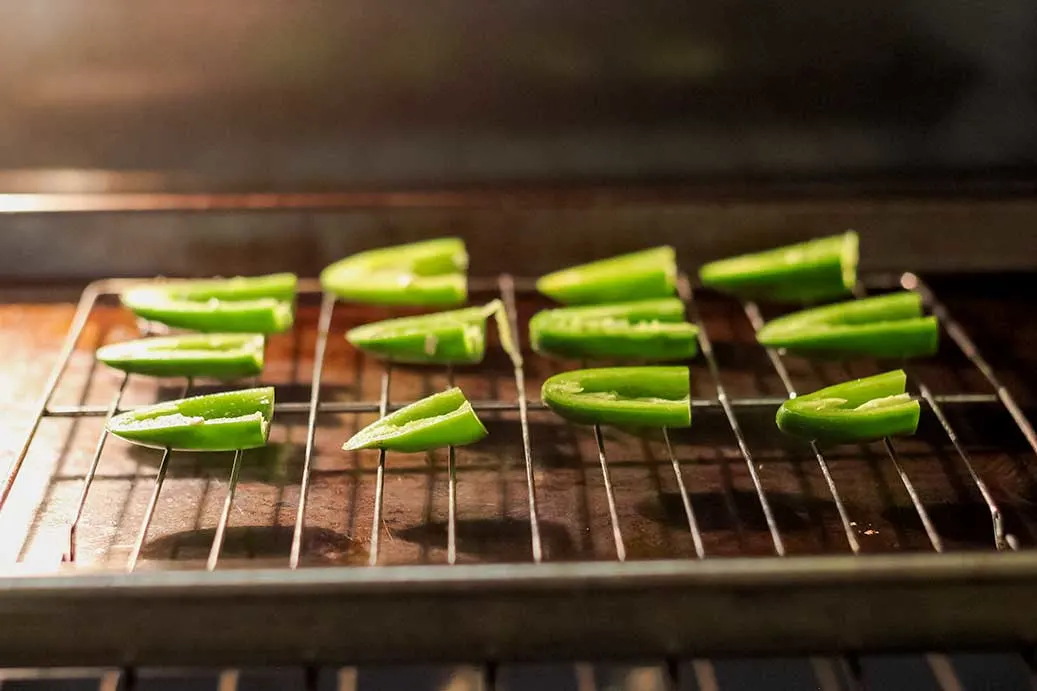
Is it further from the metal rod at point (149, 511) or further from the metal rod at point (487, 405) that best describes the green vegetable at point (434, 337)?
the metal rod at point (149, 511)

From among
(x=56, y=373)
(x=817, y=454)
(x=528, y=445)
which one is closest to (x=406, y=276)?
(x=528, y=445)

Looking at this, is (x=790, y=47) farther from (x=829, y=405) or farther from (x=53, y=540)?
(x=53, y=540)

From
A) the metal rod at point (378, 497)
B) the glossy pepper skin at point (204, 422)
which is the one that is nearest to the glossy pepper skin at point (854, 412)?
the metal rod at point (378, 497)

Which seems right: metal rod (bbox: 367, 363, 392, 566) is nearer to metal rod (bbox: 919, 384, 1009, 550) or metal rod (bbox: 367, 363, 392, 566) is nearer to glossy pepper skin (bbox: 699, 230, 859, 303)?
glossy pepper skin (bbox: 699, 230, 859, 303)

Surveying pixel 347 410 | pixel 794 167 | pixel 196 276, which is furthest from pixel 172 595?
pixel 794 167

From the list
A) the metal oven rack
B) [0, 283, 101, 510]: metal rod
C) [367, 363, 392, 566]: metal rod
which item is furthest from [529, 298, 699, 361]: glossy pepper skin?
[0, 283, 101, 510]: metal rod

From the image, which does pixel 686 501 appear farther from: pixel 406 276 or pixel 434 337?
pixel 406 276
